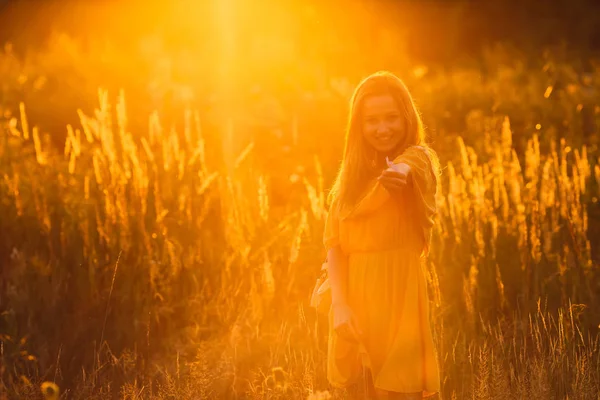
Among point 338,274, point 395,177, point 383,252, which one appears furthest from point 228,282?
point 395,177

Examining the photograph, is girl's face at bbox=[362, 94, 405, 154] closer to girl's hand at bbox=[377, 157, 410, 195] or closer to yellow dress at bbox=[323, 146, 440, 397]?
yellow dress at bbox=[323, 146, 440, 397]

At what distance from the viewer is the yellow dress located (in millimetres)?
2518

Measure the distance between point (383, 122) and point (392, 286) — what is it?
537mm

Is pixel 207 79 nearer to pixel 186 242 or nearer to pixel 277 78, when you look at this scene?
pixel 277 78

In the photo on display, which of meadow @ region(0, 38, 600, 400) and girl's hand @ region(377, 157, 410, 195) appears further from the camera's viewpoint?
meadow @ region(0, 38, 600, 400)

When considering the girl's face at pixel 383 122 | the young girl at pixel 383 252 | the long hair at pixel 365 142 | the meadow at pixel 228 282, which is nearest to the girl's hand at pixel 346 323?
the young girl at pixel 383 252

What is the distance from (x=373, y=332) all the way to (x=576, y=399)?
130 cm

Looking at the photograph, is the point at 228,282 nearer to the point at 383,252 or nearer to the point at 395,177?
the point at 383,252

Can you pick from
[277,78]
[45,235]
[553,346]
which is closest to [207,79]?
[277,78]

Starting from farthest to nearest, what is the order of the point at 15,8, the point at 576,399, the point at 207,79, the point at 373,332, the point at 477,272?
the point at 15,8 → the point at 207,79 → the point at 477,272 → the point at 576,399 → the point at 373,332

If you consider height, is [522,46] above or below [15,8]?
below

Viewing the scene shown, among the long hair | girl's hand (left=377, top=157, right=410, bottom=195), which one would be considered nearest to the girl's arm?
the long hair

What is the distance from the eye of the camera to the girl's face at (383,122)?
2662 mm

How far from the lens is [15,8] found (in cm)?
1384
